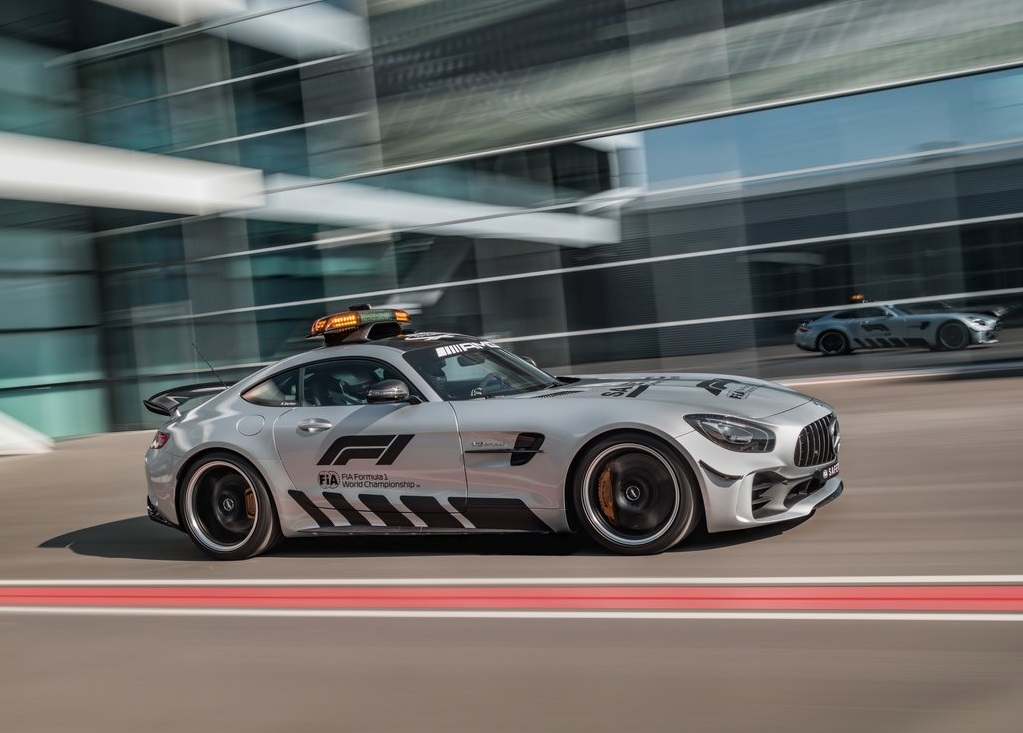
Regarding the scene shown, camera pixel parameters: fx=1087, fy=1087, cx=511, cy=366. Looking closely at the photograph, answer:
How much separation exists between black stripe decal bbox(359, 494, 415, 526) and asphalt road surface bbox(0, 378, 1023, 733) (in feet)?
0.77

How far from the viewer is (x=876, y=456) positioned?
349 inches

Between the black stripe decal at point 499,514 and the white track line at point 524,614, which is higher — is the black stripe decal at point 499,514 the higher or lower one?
the higher one

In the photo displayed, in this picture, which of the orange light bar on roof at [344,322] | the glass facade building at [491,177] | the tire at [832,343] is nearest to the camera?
the orange light bar on roof at [344,322]

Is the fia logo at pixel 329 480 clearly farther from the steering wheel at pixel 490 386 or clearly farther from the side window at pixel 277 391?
the steering wheel at pixel 490 386

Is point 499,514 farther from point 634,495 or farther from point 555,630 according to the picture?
point 555,630

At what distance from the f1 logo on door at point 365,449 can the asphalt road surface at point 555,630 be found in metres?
0.61

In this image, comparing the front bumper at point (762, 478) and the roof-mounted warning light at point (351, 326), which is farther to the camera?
the roof-mounted warning light at point (351, 326)

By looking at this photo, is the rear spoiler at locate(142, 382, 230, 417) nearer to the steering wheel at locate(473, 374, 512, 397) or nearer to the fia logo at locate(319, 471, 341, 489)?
the fia logo at locate(319, 471, 341, 489)

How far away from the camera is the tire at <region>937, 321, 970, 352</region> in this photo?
1479 centimetres

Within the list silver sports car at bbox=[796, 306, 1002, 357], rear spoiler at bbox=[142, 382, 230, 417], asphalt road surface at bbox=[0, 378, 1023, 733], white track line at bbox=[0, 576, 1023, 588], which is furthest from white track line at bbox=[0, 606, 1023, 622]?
silver sports car at bbox=[796, 306, 1002, 357]

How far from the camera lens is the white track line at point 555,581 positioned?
4.96 metres

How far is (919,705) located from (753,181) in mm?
13038

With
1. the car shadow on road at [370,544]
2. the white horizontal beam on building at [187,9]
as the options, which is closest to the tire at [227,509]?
the car shadow on road at [370,544]

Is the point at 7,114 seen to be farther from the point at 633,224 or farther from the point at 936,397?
the point at 936,397
